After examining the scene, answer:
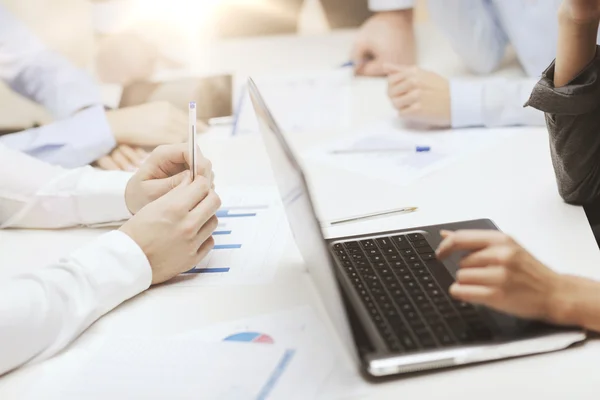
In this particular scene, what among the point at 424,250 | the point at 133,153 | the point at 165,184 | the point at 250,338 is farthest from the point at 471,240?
the point at 133,153

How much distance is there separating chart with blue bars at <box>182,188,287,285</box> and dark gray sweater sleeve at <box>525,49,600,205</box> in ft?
1.38

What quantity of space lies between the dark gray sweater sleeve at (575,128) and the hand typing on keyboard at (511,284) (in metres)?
0.33

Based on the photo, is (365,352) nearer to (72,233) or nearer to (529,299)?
(529,299)

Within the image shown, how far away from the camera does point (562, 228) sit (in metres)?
0.98

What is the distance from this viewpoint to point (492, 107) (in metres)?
1.38

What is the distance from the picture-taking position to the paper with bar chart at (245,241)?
0.92 m

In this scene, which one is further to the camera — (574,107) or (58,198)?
(58,198)

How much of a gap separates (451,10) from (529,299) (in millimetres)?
1099

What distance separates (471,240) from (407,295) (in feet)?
0.30

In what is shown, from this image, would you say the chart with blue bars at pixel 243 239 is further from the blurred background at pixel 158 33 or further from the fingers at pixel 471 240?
the blurred background at pixel 158 33

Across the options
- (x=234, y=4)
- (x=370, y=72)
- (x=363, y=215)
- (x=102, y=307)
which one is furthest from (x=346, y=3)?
(x=102, y=307)

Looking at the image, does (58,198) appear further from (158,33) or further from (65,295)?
(158,33)

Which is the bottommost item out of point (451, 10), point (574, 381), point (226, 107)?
point (574, 381)

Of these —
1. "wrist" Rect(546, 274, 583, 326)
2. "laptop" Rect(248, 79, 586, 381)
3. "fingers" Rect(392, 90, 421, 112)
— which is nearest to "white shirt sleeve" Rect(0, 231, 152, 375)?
"laptop" Rect(248, 79, 586, 381)
